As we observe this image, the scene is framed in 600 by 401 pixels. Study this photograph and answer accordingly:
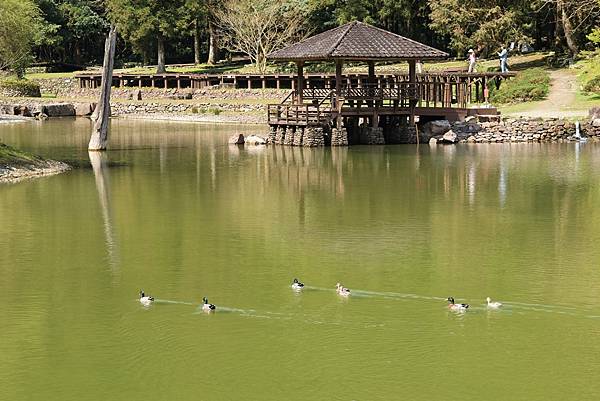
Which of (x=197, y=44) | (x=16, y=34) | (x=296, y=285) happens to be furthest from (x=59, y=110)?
(x=296, y=285)

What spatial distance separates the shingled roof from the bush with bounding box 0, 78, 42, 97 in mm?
29606

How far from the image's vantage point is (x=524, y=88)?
1772 inches

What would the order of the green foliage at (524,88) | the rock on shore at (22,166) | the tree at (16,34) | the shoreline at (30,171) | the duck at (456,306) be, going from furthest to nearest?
the tree at (16,34)
the green foliage at (524,88)
the rock on shore at (22,166)
the shoreline at (30,171)
the duck at (456,306)

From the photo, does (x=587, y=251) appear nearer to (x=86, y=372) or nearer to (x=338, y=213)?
(x=338, y=213)

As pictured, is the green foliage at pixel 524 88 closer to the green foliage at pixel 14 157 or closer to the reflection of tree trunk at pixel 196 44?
the green foliage at pixel 14 157

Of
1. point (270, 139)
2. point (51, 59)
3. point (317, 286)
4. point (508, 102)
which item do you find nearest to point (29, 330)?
point (317, 286)

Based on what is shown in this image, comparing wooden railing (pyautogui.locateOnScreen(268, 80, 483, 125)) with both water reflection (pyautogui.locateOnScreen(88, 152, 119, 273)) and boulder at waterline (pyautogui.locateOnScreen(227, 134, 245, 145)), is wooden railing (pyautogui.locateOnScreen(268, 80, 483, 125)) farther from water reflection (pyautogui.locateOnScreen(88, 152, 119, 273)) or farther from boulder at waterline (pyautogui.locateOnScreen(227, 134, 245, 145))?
water reflection (pyautogui.locateOnScreen(88, 152, 119, 273))

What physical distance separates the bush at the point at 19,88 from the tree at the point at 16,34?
86.9 inches

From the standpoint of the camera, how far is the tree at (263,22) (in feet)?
209

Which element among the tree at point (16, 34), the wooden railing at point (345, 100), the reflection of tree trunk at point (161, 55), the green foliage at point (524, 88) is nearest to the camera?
the wooden railing at point (345, 100)

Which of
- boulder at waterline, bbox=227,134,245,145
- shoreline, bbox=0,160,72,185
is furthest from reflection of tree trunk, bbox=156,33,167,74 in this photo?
shoreline, bbox=0,160,72,185

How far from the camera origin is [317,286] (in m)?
15.9

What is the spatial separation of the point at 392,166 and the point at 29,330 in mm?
19278

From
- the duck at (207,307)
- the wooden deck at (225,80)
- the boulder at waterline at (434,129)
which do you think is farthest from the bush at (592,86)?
the duck at (207,307)
